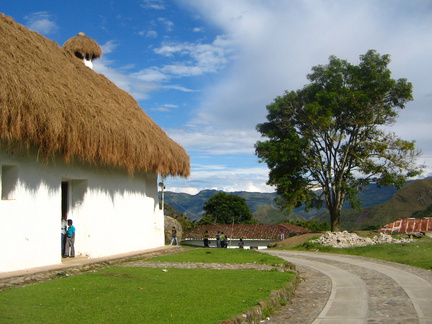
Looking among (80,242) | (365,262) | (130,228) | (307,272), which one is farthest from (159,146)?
(365,262)

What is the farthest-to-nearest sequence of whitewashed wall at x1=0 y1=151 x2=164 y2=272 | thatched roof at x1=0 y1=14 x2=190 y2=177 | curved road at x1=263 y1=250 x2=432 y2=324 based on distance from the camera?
1. whitewashed wall at x1=0 y1=151 x2=164 y2=272
2. thatched roof at x1=0 y1=14 x2=190 y2=177
3. curved road at x1=263 y1=250 x2=432 y2=324

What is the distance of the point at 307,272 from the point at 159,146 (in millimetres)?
6085

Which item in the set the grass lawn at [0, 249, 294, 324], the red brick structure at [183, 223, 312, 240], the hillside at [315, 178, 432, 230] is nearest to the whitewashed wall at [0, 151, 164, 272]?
the grass lawn at [0, 249, 294, 324]

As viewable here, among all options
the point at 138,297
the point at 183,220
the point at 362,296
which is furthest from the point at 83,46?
the point at 183,220

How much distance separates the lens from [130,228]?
14.2 meters

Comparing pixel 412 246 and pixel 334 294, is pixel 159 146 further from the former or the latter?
pixel 412 246

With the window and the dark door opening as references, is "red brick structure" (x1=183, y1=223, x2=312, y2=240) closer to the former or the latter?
the dark door opening

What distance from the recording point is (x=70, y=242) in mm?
11688

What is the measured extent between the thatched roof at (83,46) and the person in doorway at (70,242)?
A: 954 cm

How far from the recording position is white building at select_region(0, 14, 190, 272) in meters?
9.09

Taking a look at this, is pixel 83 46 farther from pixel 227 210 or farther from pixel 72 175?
pixel 227 210

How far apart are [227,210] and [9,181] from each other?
1961 inches

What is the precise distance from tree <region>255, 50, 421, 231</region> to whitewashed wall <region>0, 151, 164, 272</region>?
1532cm

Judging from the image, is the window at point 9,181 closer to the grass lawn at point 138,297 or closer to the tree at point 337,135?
the grass lawn at point 138,297
